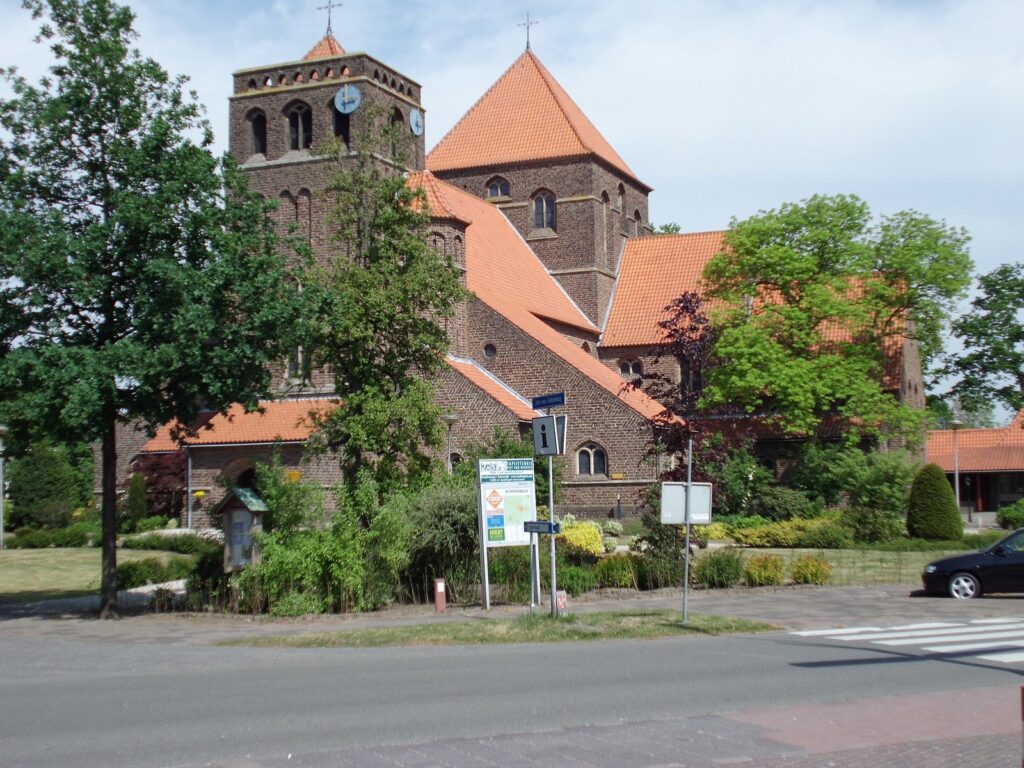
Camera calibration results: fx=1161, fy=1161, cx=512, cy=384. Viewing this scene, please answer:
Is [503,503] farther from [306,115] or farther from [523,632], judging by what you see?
[306,115]

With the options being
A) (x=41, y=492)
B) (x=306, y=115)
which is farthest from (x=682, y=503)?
(x=41, y=492)

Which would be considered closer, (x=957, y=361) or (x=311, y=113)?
(x=311, y=113)

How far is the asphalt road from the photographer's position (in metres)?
8.36

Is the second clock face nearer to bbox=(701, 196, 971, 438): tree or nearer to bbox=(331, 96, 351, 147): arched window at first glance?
bbox=(331, 96, 351, 147): arched window

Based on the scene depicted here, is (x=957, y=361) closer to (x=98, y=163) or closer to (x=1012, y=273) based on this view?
(x=1012, y=273)

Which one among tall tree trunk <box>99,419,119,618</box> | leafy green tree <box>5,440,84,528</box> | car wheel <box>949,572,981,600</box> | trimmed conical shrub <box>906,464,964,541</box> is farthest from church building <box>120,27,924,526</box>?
tall tree trunk <box>99,419,119,618</box>

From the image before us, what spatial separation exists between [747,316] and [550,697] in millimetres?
33329

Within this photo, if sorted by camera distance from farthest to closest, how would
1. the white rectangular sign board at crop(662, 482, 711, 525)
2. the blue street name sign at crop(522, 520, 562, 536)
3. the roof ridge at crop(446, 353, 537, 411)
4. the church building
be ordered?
the roof ridge at crop(446, 353, 537, 411)
the church building
the white rectangular sign board at crop(662, 482, 711, 525)
the blue street name sign at crop(522, 520, 562, 536)

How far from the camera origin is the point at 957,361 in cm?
5784

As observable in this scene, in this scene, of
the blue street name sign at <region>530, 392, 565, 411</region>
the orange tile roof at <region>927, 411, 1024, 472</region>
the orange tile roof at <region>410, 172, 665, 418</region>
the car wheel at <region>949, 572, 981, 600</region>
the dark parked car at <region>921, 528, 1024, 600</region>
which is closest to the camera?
the blue street name sign at <region>530, 392, 565, 411</region>

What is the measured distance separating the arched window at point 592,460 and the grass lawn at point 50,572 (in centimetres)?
1398

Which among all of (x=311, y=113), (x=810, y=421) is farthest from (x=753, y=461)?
(x=311, y=113)

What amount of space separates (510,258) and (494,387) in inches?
384

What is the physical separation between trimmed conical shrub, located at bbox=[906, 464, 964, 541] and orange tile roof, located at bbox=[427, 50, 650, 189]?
71.9 feet
